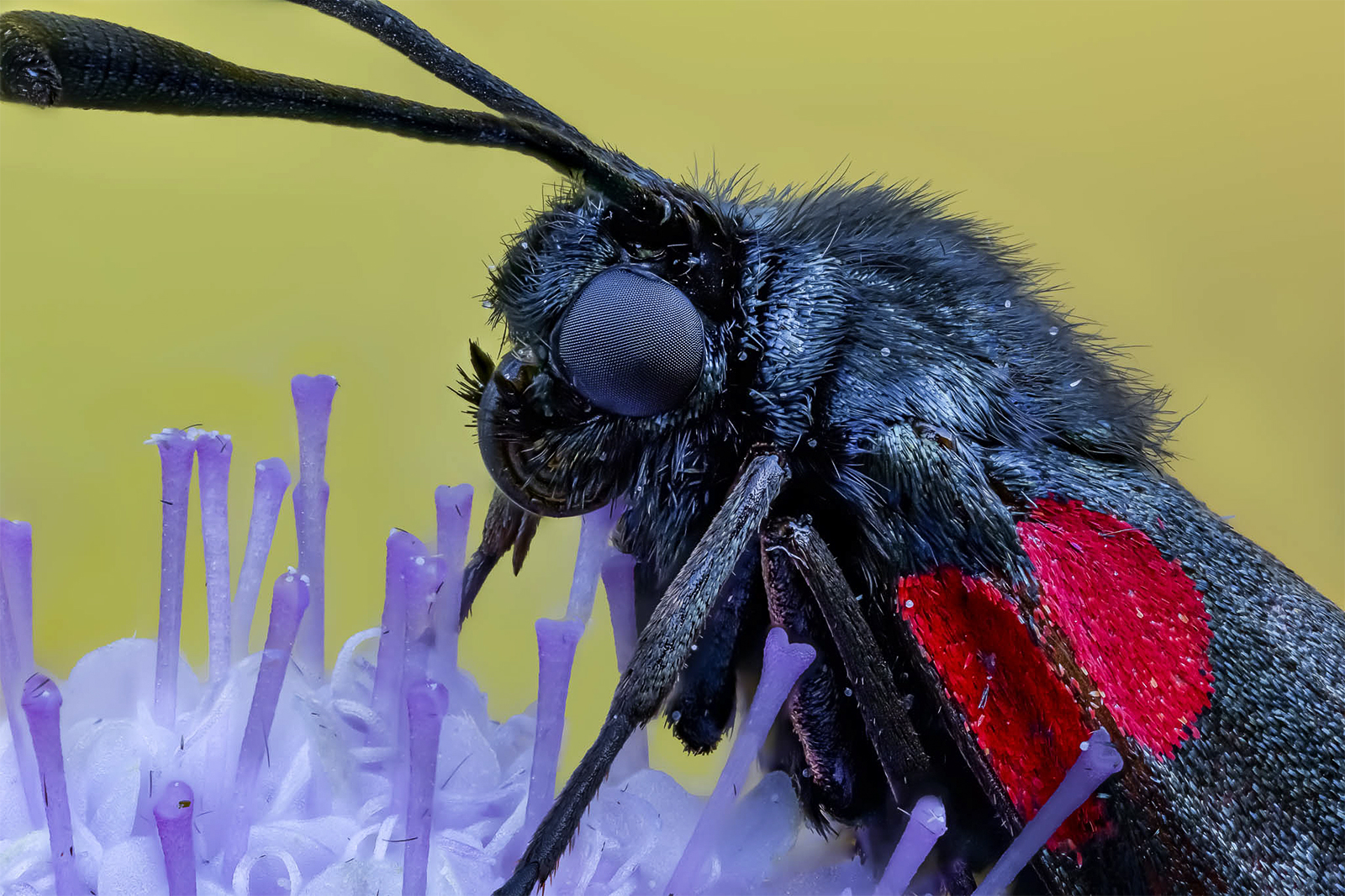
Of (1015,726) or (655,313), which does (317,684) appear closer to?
(655,313)

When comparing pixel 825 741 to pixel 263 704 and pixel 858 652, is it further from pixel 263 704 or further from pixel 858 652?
pixel 263 704

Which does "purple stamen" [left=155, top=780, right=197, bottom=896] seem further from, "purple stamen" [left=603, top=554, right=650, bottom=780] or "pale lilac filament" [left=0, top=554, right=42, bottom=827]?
"purple stamen" [left=603, top=554, right=650, bottom=780]

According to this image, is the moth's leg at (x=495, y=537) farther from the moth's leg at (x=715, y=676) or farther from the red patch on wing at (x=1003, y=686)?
the red patch on wing at (x=1003, y=686)

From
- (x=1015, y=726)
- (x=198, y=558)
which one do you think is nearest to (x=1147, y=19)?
(x=1015, y=726)

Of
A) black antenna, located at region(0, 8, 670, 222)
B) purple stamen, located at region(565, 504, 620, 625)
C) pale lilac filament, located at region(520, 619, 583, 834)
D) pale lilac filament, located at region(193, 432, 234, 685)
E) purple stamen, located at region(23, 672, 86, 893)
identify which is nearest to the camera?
black antenna, located at region(0, 8, 670, 222)

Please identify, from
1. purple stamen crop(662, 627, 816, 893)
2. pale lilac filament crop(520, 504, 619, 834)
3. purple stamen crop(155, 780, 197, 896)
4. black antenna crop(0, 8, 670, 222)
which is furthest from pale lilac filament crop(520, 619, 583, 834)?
black antenna crop(0, 8, 670, 222)

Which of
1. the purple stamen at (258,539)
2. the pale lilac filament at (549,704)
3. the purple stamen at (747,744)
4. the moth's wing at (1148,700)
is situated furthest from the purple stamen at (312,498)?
the moth's wing at (1148,700)

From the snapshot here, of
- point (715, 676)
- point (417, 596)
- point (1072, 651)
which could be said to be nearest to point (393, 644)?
point (417, 596)
